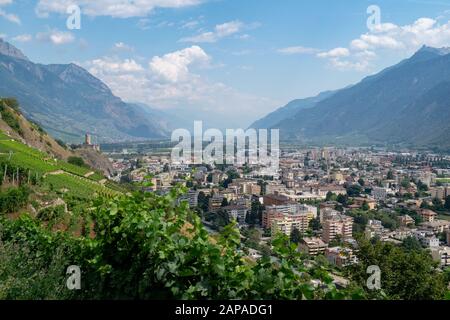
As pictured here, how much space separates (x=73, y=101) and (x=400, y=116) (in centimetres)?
12498

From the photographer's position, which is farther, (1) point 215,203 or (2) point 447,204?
(2) point 447,204

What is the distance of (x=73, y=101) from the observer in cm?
18125

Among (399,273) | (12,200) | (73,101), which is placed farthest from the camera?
(73,101)

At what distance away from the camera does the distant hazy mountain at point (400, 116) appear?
13000cm

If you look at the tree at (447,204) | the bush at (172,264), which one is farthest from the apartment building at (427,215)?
the bush at (172,264)

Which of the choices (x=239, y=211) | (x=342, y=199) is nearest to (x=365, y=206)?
(x=342, y=199)

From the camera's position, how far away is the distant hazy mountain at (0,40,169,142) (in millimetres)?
160500

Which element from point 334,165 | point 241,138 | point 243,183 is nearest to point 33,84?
point 241,138

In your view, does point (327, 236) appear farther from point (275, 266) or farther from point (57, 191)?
point (275, 266)

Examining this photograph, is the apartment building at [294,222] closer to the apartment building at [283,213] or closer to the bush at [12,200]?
the apartment building at [283,213]

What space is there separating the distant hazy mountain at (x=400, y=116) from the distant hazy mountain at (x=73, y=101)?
6172cm

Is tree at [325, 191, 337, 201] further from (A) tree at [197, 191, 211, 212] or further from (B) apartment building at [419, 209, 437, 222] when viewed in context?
(A) tree at [197, 191, 211, 212]

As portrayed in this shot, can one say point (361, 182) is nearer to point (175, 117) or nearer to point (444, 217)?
point (444, 217)

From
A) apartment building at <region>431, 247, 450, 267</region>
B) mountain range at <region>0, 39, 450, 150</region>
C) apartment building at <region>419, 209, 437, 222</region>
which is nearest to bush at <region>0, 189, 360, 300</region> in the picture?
apartment building at <region>431, 247, 450, 267</region>
